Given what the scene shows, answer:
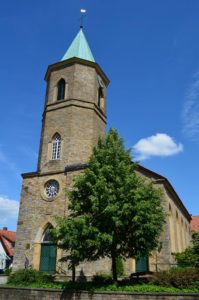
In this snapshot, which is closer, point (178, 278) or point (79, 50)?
point (178, 278)

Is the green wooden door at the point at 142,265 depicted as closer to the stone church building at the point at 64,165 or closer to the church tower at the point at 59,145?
the stone church building at the point at 64,165

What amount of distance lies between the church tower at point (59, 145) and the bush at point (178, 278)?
412 inches

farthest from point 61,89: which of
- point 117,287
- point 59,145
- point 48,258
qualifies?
point 117,287

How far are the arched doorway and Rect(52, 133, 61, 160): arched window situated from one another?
19.8 ft

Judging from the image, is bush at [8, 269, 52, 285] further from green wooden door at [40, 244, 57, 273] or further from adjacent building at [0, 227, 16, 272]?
adjacent building at [0, 227, 16, 272]

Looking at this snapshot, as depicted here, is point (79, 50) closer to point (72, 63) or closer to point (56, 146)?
point (72, 63)

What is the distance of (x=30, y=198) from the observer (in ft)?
87.6

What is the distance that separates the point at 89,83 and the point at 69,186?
10243mm

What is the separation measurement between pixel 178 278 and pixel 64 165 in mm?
14037

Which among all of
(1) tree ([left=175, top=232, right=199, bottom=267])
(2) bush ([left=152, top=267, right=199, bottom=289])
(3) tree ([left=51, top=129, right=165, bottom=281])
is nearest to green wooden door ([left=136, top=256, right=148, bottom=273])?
(1) tree ([left=175, top=232, right=199, bottom=267])

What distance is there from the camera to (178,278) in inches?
591

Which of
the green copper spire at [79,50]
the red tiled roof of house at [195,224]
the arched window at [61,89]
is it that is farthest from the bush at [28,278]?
the red tiled roof of house at [195,224]

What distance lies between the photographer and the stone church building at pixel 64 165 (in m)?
23.4

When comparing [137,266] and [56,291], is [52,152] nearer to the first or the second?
[137,266]
